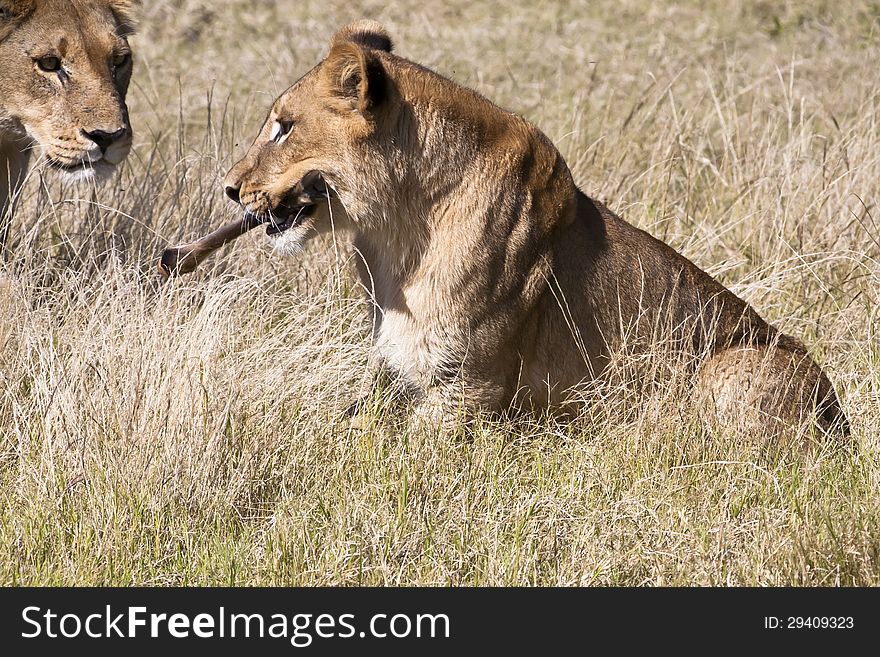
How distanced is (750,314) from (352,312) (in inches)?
63.9

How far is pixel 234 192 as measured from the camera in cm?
439

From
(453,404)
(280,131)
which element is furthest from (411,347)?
(280,131)

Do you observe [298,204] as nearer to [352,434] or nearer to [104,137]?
[352,434]

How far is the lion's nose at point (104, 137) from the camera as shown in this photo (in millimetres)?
4841

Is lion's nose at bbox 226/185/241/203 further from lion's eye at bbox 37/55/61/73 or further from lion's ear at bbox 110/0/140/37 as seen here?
lion's ear at bbox 110/0/140/37

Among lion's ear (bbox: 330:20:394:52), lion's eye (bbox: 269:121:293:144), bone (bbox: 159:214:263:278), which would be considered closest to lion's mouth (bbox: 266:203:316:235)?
bone (bbox: 159:214:263:278)

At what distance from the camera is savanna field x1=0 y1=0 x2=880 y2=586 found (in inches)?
145

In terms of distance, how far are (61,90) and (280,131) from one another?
112 cm

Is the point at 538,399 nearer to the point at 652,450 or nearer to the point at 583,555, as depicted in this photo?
the point at 652,450

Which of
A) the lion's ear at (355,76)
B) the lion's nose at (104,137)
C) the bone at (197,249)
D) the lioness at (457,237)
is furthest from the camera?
the lion's nose at (104,137)

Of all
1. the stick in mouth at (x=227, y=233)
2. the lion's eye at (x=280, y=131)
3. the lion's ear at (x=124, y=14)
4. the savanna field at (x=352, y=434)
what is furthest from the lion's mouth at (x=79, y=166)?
the lion's eye at (x=280, y=131)

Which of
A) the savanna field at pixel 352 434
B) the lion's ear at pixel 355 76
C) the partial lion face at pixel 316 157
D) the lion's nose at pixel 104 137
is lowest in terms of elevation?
the savanna field at pixel 352 434

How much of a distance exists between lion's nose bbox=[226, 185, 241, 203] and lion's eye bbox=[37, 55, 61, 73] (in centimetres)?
110

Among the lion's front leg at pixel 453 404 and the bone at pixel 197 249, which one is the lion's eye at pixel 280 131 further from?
the lion's front leg at pixel 453 404
